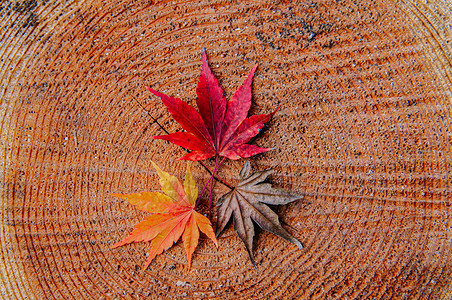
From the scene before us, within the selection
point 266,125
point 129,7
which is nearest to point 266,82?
point 266,125

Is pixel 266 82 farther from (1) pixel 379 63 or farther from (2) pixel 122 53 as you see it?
(2) pixel 122 53

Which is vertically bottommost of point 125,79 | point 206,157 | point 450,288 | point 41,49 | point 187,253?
point 450,288

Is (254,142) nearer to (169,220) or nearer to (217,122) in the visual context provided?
(217,122)

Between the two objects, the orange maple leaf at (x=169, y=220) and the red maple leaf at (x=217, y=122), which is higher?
the red maple leaf at (x=217, y=122)

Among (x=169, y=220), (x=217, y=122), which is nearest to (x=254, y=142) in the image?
(x=217, y=122)

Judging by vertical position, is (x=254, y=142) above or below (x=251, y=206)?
above
